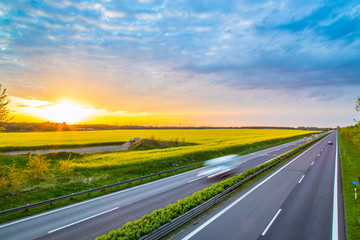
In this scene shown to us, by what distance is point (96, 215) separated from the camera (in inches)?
540

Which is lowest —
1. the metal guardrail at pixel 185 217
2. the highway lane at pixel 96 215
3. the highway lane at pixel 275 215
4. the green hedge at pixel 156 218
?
the highway lane at pixel 96 215

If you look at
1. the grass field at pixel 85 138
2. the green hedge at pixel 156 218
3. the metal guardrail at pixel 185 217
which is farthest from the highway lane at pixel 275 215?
the grass field at pixel 85 138

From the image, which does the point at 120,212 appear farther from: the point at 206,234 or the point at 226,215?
Answer: the point at 226,215

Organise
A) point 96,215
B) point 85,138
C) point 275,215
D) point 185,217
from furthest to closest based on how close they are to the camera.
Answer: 1. point 85,138
2. point 96,215
3. point 275,215
4. point 185,217

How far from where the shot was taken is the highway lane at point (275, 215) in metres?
11.1

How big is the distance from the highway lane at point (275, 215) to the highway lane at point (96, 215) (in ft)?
15.0

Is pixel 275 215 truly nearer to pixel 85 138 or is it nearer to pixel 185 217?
pixel 185 217

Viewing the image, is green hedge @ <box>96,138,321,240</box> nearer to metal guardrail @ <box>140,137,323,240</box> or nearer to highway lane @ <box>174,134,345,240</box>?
metal guardrail @ <box>140,137,323,240</box>

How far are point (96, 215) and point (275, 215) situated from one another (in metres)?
13.2

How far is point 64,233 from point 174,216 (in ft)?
22.6

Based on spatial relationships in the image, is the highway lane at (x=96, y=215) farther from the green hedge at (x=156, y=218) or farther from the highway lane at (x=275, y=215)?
the highway lane at (x=275, y=215)

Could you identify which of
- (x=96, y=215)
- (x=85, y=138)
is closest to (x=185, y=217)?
(x=96, y=215)

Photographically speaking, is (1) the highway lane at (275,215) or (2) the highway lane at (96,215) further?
(2) the highway lane at (96,215)

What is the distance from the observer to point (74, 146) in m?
59.1
